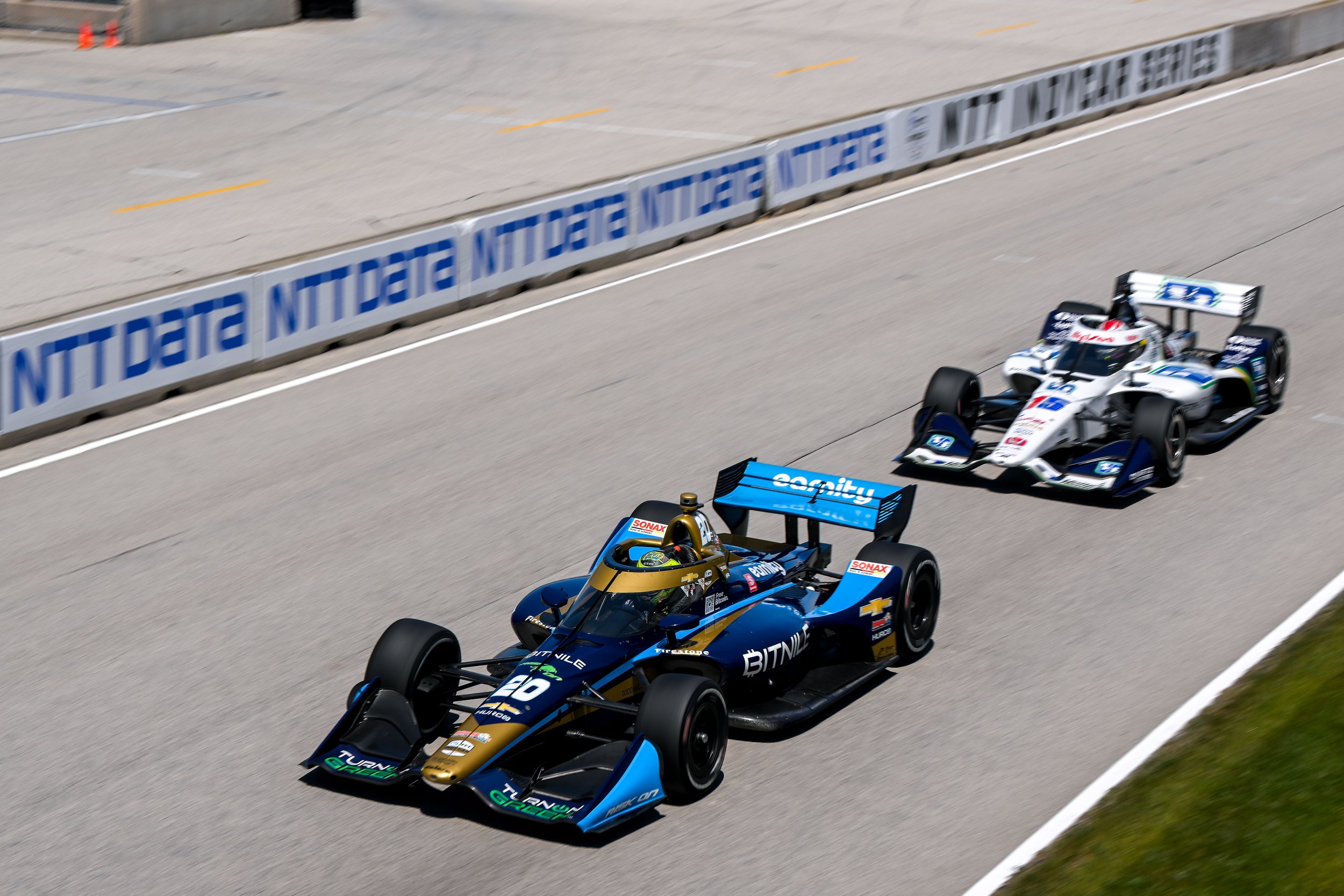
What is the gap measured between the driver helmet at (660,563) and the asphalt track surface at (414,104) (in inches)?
359

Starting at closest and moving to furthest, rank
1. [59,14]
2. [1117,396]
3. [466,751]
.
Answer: [466,751] < [1117,396] < [59,14]

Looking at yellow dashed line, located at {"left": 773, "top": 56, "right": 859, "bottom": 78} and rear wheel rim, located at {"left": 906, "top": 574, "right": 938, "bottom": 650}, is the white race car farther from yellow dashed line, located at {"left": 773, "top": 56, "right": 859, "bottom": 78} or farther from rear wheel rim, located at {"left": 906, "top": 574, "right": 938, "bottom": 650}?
yellow dashed line, located at {"left": 773, "top": 56, "right": 859, "bottom": 78}

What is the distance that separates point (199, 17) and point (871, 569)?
34.9 meters

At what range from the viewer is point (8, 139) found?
101ft

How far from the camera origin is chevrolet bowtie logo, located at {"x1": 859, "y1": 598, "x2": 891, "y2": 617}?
10.2 metres

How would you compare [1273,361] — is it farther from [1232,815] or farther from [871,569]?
[1232,815]

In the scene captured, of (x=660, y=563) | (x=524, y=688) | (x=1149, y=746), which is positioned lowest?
(x=1149, y=746)

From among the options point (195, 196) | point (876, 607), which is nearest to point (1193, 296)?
point (876, 607)

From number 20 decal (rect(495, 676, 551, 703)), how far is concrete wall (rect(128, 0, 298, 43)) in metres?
34.6

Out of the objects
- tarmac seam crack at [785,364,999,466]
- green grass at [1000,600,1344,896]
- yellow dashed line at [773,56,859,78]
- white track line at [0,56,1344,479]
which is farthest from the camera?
yellow dashed line at [773,56,859,78]

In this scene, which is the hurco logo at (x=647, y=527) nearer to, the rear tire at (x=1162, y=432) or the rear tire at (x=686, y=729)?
the rear tire at (x=686, y=729)

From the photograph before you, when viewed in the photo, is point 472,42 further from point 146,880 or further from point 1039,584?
point 146,880

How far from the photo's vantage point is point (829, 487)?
1156cm

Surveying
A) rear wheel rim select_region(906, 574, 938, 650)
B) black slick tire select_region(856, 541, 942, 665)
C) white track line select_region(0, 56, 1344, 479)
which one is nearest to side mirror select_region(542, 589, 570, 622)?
black slick tire select_region(856, 541, 942, 665)
